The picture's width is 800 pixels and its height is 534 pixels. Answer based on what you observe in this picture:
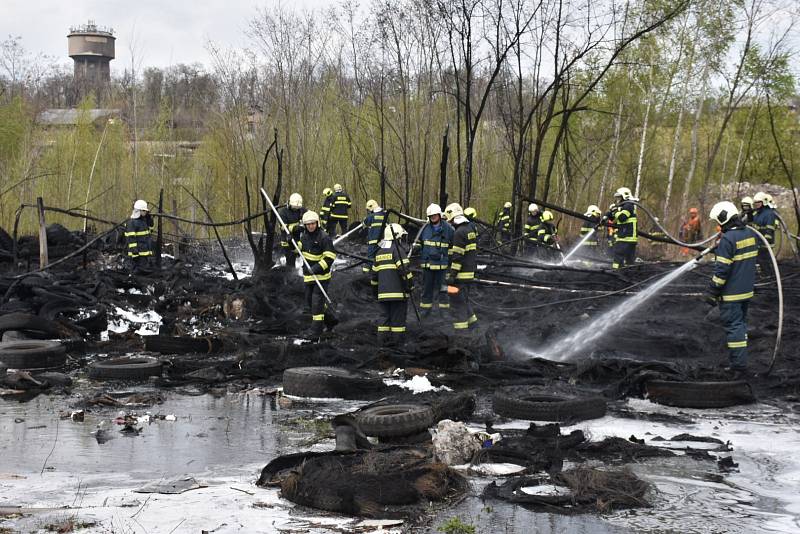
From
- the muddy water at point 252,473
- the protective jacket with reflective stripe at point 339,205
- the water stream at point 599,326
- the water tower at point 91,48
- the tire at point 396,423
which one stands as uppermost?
the water tower at point 91,48

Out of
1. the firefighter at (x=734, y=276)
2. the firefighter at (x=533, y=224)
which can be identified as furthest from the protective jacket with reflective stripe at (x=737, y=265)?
the firefighter at (x=533, y=224)

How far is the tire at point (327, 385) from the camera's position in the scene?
33.3 ft

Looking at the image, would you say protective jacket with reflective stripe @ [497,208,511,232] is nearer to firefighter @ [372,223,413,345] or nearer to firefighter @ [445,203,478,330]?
firefighter @ [445,203,478,330]

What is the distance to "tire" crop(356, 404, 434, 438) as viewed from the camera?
7.91m

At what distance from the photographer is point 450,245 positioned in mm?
15211

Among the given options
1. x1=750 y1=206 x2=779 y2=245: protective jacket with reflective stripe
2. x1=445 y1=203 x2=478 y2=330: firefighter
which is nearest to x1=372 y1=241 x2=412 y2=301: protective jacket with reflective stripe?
x1=445 y1=203 x2=478 y2=330: firefighter

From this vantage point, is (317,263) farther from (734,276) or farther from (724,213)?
(734,276)

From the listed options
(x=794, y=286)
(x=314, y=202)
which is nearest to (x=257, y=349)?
(x=794, y=286)

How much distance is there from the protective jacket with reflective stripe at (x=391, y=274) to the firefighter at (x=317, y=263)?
5.17ft

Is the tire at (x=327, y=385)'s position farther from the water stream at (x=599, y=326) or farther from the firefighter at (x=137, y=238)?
the firefighter at (x=137, y=238)

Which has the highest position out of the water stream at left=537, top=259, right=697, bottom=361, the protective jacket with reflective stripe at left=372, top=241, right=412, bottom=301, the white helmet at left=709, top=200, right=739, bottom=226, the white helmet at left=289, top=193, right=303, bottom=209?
the white helmet at left=289, top=193, right=303, bottom=209

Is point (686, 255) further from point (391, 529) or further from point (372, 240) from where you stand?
point (391, 529)

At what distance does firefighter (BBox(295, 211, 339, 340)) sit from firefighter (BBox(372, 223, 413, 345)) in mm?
1494

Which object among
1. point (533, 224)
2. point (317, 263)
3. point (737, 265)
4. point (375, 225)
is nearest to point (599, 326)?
point (737, 265)
